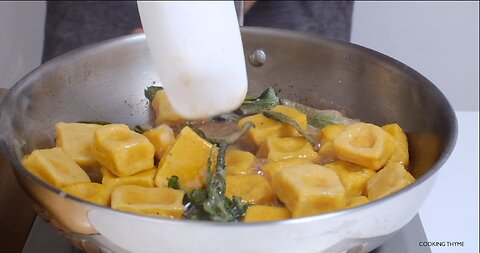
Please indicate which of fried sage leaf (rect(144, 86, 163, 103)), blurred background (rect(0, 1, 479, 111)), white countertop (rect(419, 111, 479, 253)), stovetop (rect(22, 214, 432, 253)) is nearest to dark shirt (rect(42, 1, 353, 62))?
blurred background (rect(0, 1, 479, 111))

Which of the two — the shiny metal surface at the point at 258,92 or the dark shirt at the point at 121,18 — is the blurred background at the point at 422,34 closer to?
the dark shirt at the point at 121,18

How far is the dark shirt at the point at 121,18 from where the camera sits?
153 cm

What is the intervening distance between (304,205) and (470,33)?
4.87 ft

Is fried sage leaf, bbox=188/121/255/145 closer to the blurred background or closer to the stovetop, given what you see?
the stovetop

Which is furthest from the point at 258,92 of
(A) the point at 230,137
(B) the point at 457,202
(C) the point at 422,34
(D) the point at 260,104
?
(C) the point at 422,34

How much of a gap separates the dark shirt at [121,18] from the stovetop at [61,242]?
32.7 inches

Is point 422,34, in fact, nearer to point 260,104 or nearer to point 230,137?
point 260,104

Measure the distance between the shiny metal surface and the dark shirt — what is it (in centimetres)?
57

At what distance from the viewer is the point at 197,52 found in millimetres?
604

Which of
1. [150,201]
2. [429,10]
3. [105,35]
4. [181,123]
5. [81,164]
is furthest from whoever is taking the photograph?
[429,10]

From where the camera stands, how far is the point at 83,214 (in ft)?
1.86

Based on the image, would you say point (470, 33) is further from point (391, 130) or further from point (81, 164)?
point (81, 164)

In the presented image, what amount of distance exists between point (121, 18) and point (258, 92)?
0.66 meters

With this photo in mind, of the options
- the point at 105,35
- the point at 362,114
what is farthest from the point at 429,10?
the point at 362,114
